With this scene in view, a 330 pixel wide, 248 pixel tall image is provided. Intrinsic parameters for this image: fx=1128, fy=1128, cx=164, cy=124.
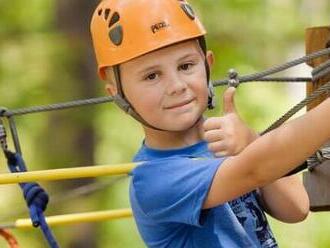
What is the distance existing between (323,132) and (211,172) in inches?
9.7

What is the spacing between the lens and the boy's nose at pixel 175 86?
2.05m

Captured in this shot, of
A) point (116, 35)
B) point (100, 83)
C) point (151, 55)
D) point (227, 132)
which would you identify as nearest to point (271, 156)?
point (227, 132)

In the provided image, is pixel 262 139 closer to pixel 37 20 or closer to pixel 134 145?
pixel 37 20

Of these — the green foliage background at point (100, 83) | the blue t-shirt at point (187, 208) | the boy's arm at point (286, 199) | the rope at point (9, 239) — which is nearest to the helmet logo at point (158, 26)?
the blue t-shirt at point (187, 208)

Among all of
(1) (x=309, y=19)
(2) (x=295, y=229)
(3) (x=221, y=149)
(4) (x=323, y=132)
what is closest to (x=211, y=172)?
(3) (x=221, y=149)

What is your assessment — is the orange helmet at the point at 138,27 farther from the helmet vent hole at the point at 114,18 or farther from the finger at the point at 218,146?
the finger at the point at 218,146

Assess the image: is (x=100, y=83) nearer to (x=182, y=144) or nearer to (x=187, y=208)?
(x=182, y=144)

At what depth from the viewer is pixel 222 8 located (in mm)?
6766

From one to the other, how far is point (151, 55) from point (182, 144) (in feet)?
0.60

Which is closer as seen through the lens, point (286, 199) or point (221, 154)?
point (221, 154)

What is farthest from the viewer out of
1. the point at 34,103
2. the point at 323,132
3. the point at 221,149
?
the point at 34,103

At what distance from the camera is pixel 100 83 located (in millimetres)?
5328

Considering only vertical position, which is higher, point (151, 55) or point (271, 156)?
point (151, 55)

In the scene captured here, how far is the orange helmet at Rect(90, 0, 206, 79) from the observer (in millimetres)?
2096
